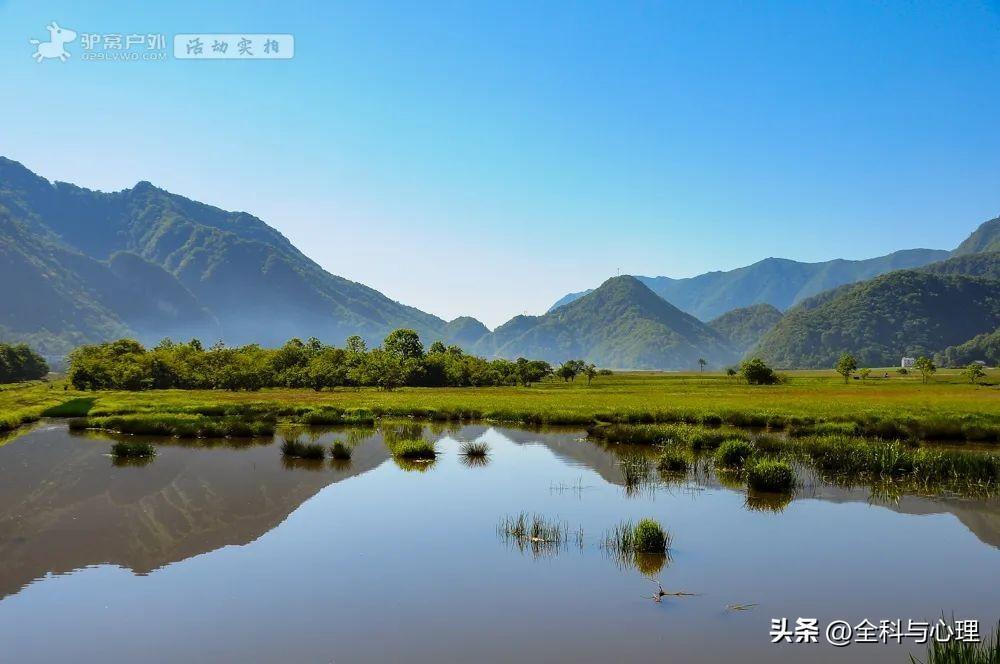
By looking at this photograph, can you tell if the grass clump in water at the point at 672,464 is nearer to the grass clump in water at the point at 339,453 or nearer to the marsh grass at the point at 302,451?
the grass clump in water at the point at 339,453

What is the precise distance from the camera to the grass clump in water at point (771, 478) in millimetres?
26359

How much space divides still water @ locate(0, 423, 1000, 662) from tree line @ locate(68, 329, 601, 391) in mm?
60649

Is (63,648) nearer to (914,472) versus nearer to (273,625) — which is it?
(273,625)

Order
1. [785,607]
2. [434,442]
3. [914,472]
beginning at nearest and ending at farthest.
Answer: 1. [785,607]
2. [914,472]
3. [434,442]

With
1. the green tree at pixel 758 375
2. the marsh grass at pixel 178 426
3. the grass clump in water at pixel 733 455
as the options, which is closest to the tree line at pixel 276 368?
the marsh grass at pixel 178 426

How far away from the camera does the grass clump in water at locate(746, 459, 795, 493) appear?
26.4m

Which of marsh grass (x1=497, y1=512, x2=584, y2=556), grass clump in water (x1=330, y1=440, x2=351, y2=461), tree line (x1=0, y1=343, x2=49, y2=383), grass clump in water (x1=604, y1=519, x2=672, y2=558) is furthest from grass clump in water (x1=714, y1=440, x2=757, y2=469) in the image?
tree line (x1=0, y1=343, x2=49, y2=383)

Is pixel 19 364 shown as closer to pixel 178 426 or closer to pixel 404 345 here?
pixel 404 345

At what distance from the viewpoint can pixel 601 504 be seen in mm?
24125

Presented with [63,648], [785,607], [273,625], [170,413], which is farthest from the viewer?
[170,413]

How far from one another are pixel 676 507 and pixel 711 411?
101ft

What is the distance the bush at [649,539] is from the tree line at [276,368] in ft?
248

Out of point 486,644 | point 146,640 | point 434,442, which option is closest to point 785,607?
point 486,644

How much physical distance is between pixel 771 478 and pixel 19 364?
403ft
